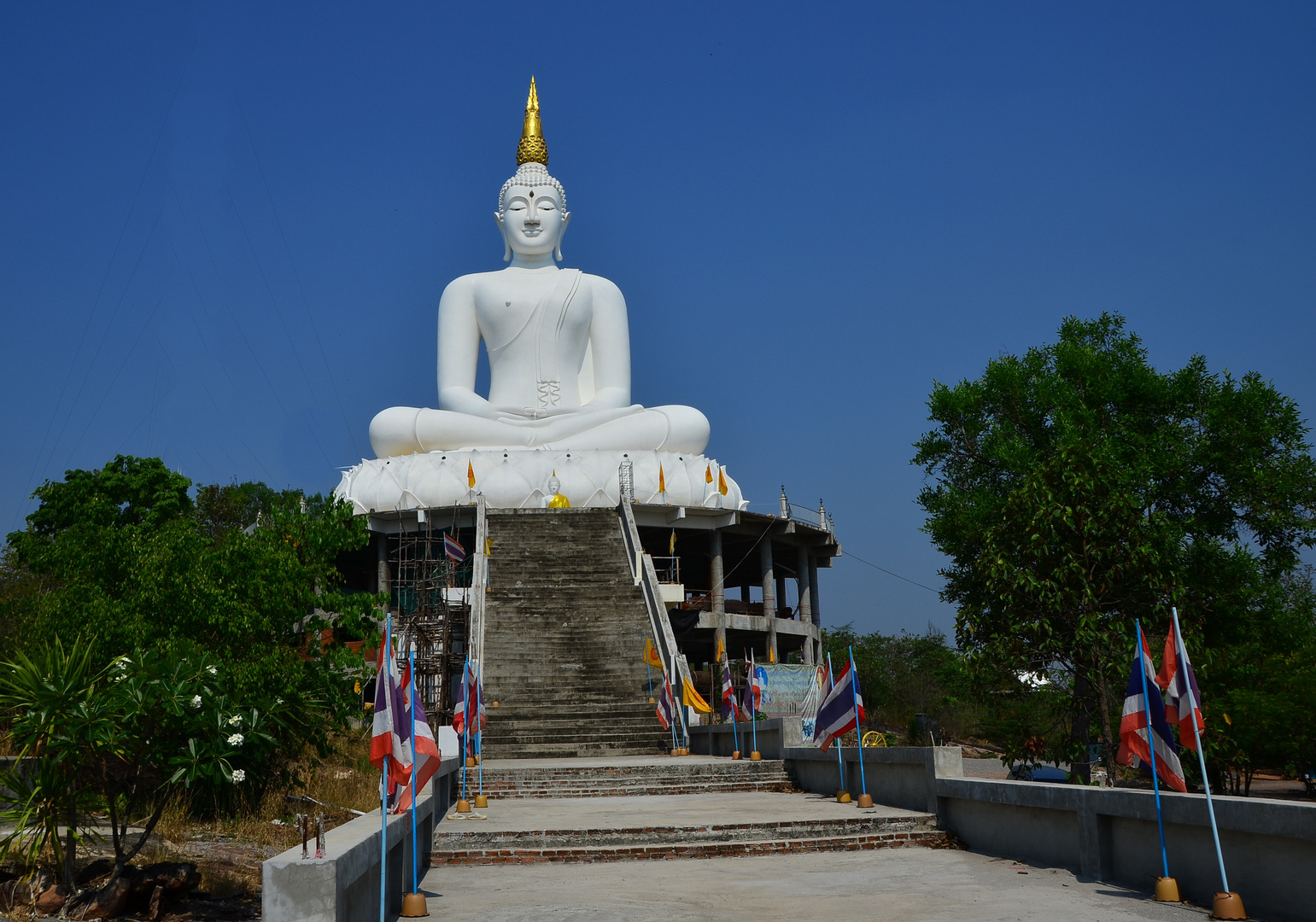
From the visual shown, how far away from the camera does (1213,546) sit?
15430 millimetres

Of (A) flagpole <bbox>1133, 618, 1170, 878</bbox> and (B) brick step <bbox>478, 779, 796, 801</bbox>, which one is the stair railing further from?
(A) flagpole <bbox>1133, 618, 1170, 878</bbox>

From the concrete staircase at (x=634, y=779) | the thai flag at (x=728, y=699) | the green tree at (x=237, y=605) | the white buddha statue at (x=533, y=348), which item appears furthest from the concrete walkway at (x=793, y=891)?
the white buddha statue at (x=533, y=348)

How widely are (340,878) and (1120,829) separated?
491 cm

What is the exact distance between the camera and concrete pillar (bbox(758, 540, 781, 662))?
26.7 meters

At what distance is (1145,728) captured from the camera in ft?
23.5

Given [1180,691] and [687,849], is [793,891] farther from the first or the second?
[1180,691]

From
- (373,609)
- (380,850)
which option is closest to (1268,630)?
(373,609)

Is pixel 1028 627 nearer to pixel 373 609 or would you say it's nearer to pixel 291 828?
pixel 373 609

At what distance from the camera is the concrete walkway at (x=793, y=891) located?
637 cm

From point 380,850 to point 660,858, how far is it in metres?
3.35

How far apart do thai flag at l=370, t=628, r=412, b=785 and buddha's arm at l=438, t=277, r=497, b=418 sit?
23.5 m

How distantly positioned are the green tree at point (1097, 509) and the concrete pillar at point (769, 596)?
9466mm

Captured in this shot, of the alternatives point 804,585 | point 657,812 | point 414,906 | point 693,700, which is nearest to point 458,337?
point 804,585

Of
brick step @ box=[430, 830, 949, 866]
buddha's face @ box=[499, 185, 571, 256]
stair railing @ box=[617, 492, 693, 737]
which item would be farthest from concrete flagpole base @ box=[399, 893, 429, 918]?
buddha's face @ box=[499, 185, 571, 256]
